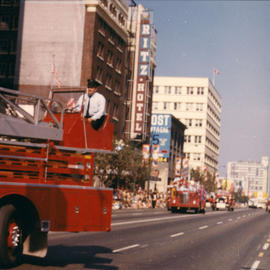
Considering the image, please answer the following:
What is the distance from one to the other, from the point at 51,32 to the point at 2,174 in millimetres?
50005

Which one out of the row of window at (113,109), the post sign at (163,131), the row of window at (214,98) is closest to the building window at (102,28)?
the row of window at (113,109)

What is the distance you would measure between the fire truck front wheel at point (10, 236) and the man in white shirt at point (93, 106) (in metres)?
2.16

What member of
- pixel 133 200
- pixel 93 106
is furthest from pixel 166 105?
pixel 93 106

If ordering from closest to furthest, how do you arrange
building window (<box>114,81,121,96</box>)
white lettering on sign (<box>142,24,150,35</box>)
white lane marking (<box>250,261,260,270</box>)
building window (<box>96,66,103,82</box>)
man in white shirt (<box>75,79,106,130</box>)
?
man in white shirt (<box>75,79,106,130</box>)
white lane marking (<box>250,261,260,270</box>)
building window (<box>96,66,103,82</box>)
building window (<box>114,81,121,96</box>)
white lettering on sign (<box>142,24,150,35</box>)

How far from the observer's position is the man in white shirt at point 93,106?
1039cm

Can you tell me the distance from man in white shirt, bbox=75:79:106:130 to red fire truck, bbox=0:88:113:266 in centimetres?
11

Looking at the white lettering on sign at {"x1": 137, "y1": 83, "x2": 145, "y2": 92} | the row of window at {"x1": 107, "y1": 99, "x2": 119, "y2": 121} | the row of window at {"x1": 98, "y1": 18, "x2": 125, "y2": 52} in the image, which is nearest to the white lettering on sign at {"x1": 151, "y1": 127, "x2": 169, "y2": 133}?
the white lettering on sign at {"x1": 137, "y1": 83, "x2": 145, "y2": 92}

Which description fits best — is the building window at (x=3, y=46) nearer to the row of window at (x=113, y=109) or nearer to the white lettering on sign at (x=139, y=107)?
the row of window at (x=113, y=109)

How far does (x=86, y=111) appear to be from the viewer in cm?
1043

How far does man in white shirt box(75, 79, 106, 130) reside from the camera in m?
10.4

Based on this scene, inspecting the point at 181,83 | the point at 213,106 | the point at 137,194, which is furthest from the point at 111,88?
the point at 213,106

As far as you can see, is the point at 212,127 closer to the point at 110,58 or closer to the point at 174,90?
the point at 174,90

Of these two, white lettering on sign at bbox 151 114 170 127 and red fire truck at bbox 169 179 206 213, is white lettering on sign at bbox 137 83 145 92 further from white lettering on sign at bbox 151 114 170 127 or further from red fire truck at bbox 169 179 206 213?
white lettering on sign at bbox 151 114 170 127

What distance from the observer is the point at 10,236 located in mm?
9453
